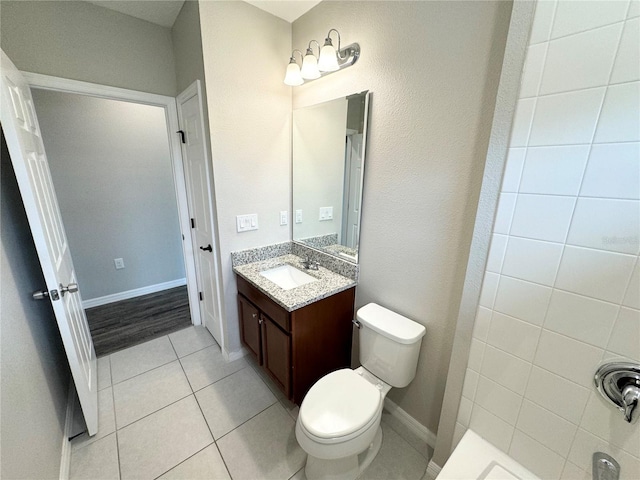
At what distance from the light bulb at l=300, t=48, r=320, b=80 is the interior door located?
0.66 m

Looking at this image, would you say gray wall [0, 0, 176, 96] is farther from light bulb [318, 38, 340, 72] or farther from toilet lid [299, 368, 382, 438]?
toilet lid [299, 368, 382, 438]

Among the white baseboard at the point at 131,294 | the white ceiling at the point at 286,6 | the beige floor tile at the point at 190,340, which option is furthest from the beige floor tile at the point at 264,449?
the white ceiling at the point at 286,6

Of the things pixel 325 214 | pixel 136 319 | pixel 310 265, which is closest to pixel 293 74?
pixel 325 214

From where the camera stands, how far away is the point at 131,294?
3008 millimetres

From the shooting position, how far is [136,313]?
8.87ft

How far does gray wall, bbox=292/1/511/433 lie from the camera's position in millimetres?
1025

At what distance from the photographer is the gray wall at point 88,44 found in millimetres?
1452

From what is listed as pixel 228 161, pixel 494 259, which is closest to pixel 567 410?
pixel 494 259

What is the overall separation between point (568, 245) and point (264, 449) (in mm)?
1664

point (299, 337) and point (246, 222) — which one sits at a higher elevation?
point (246, 222)

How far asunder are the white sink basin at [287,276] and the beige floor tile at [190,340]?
96cm

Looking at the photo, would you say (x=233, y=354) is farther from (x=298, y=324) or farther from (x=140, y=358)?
(x=298, y=324)

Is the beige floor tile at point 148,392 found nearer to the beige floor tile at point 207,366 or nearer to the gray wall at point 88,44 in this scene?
the beige floor tile at point 207,366

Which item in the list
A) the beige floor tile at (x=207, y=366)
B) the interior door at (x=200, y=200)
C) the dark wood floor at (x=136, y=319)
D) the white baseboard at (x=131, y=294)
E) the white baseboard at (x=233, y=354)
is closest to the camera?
the interior door at (x=200, y=200)
